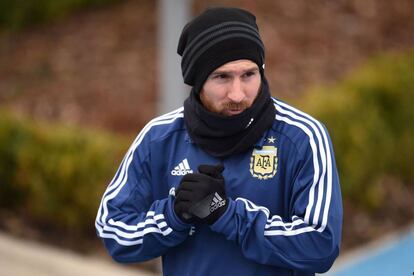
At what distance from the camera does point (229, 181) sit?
2.62 m

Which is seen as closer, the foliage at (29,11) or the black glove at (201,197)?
the black glove at (201,197)

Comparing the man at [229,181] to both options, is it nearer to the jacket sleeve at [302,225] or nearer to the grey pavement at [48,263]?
the jacket sleeve at [302,225]

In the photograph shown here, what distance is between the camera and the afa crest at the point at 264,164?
8.52ft

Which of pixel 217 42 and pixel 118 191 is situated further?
pixel 118 191

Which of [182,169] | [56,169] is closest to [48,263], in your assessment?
[56,169]

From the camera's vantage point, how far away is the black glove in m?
2.48

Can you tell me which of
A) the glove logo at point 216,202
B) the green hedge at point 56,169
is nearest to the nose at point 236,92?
the glove logo at point 216,202

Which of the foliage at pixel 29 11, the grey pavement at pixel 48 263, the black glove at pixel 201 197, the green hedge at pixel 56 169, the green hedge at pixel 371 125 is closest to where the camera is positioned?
the black glove at pixel 201 197

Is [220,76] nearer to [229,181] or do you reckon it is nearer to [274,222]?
[229,181]

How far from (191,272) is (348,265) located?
3.55m

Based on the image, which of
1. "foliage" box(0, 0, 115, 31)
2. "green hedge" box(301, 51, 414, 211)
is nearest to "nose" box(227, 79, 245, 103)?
"green hedge" box(301, 51, 414, 211)

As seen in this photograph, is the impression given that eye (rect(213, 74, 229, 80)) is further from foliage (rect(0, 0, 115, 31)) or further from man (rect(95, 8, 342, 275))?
foliage (rect(0, 0, 115, 31))

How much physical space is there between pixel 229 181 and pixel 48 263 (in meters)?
3.70

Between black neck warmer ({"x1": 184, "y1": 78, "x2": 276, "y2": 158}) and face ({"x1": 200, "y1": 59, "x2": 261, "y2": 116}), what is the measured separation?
0.08ft
